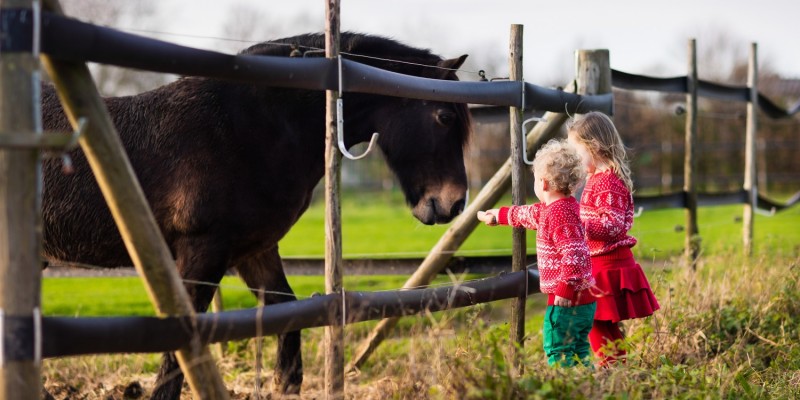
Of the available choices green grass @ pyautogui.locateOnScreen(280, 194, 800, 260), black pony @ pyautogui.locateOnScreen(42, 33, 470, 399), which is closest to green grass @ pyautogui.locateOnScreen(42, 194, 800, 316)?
green grass @ pyautogui.locateOnScreen(280, 194, 800, 260)

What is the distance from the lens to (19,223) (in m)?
2.67

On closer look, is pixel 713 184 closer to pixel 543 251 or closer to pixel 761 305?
pixel 761 305

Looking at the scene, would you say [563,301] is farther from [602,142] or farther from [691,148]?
[691,148]

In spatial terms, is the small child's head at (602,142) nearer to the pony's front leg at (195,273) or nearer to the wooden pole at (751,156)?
the pony's front leg at (195,273)

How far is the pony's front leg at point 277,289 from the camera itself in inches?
198

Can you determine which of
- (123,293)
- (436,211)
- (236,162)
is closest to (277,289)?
(236,162)

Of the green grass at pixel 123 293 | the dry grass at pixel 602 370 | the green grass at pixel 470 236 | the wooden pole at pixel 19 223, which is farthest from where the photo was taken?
the green grass at pixel 470 236

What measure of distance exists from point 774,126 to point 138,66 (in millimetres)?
29063

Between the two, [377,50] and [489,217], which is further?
[377,50]

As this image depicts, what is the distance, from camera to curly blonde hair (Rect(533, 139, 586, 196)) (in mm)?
Answer: 4246

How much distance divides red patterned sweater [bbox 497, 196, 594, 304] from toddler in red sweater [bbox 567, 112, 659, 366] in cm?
28

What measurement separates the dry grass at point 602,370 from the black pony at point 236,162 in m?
0.85

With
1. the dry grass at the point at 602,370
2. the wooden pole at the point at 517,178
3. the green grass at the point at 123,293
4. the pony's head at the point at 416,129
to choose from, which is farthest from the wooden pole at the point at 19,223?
the green grass at the point at 123,293

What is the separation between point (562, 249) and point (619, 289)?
0.58m
